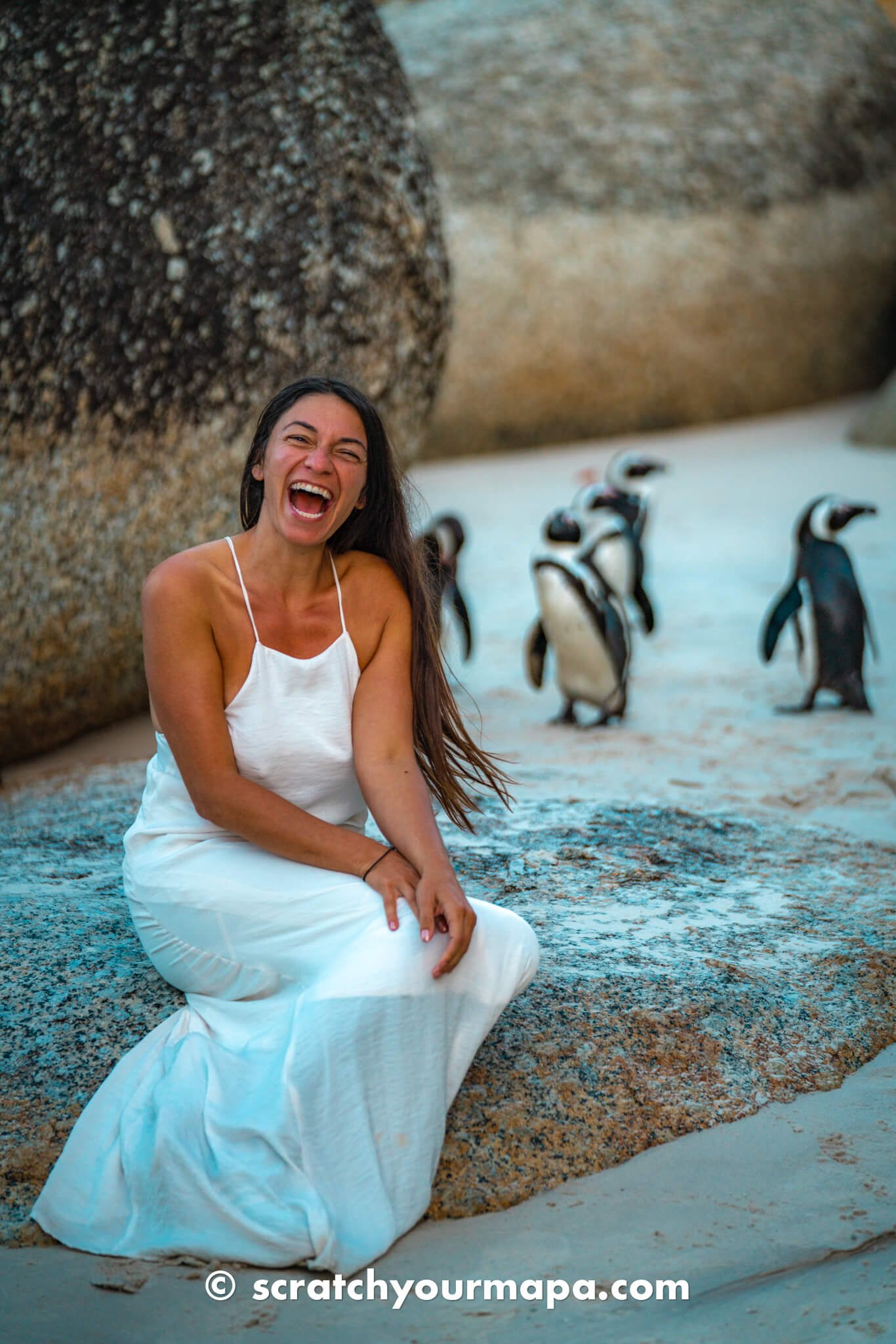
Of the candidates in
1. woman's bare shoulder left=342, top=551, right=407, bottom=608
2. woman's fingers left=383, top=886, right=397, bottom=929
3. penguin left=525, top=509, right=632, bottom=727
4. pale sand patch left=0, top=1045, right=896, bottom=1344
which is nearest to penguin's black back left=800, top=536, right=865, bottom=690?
penguin left=525, top=509, right=632, bottom=727

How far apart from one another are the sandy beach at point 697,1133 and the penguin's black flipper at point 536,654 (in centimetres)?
13

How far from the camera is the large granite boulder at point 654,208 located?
9977mm

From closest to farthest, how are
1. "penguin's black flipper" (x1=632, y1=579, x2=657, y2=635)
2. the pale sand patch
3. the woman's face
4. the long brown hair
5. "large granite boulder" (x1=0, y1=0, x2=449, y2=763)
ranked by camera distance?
1. the pale sand patch
2. the woman's face
3. the long brown hair
4. "large granite boulder" (x1=0, y1=0, x2=449, y2=763)
5. "penguin's black flipper" (x1=632, y1=579, x2=657, y2=635)

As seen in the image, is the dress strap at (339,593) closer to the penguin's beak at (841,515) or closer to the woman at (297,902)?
the woman at (297,902)

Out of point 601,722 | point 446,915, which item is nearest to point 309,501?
point 446,915

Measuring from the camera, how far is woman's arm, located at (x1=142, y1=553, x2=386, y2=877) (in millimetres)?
1910

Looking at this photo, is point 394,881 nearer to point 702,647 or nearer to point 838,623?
point 838,623

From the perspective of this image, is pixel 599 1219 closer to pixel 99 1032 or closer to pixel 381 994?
pixel 381 994

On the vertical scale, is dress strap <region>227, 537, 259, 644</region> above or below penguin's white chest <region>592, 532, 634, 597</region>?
above

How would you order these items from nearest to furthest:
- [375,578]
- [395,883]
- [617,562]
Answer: [395,883], [375,578], [617,562]

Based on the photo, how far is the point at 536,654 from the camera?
471 cm

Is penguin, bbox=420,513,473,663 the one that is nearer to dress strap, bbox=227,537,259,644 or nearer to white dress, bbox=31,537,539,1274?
dress strap, bbox=227,537,259,644

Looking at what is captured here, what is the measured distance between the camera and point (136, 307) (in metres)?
3.78

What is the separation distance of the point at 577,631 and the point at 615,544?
118 centimetres
